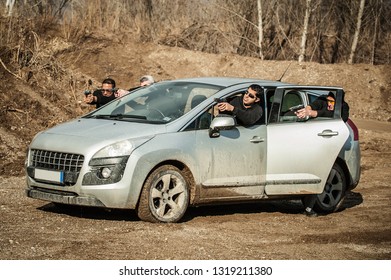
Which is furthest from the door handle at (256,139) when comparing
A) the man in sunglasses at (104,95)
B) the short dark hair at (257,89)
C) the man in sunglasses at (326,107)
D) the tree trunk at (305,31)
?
the tree trunk at (305,31)

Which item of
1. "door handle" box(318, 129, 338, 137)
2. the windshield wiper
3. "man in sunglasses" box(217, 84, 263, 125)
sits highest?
"man in sunglasses" box(217, 84, 263, 125)

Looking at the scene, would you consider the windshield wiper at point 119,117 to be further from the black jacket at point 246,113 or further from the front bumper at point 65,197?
the front bumper at point 65,197

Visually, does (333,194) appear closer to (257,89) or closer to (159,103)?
(257,89)

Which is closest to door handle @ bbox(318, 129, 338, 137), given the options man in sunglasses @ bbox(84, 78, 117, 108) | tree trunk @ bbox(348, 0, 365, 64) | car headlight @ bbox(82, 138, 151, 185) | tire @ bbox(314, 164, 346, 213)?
tire @ bbox(314, 164, 346, 213)

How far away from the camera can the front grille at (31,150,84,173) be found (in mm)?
9353

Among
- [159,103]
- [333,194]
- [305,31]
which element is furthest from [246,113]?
[305,31]

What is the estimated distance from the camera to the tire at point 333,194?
11.4 metres

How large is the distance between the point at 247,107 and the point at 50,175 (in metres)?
2.48

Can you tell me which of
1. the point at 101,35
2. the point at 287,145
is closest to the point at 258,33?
the point at 101,35

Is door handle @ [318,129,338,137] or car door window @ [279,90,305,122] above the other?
car door window @ [279,90,305,122]

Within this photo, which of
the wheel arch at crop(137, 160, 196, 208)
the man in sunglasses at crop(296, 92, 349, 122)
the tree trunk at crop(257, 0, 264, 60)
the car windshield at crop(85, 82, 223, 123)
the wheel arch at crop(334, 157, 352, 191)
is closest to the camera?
the wheel arch at crop(137, 160, 196, 208)

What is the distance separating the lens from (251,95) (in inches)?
415

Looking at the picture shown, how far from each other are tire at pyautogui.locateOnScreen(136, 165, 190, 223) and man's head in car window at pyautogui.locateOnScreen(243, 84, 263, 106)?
1373mm

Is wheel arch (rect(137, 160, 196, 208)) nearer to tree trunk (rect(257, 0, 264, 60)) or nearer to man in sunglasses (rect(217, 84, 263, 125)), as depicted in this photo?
man in sunglasses (rect(217, 84, 263, 125))
